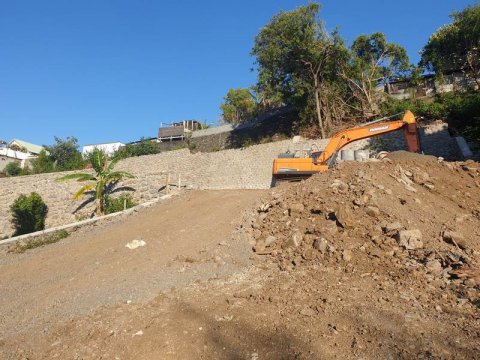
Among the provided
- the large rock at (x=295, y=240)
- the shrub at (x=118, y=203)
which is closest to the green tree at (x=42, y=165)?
the shrub at (x=118, y=203)

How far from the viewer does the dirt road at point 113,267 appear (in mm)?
4840

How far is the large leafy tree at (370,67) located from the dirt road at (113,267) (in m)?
11.5

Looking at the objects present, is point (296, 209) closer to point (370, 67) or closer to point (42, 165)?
point (370, 67)

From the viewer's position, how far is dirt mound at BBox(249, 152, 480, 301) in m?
4.71

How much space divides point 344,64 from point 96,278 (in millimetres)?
15952

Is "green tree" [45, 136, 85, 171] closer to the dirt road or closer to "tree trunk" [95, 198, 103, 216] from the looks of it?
"tree trunk" [95, 198, 103, 216]

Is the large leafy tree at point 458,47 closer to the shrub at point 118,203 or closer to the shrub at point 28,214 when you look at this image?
the shrub at point 118,203

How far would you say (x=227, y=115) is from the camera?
3152cm

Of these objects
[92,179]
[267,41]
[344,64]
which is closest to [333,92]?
[344,64]

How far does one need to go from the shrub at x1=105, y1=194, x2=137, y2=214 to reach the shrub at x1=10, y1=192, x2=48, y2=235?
3.15 m

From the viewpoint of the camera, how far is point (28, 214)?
15836 millimetres

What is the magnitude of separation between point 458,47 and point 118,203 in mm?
17878

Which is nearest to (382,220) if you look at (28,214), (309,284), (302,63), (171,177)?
(309,284)

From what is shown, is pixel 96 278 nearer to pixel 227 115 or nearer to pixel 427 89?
pixel 427 89
